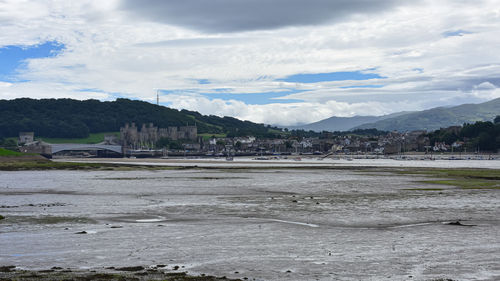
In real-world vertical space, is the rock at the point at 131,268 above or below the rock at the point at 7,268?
below

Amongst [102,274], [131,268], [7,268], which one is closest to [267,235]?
[131,268]

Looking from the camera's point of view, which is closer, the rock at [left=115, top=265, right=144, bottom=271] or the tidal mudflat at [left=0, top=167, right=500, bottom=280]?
the rock at [left=115, top=265, right=144, bottom=271]

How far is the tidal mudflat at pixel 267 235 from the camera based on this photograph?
18797 millimetres

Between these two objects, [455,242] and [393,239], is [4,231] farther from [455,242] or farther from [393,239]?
[455,242]

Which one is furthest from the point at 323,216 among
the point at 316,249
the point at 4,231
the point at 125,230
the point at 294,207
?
the point at 4,231

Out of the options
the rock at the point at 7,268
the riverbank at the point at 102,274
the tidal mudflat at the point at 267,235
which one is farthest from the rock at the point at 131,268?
the rock at the point at 7,268

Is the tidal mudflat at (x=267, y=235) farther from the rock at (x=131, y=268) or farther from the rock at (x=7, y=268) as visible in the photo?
the rock at (x=131, y=268)

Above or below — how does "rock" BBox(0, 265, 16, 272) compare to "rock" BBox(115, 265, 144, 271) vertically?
above

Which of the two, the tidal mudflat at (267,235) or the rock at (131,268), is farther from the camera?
the tidal mudflat at (267,235)

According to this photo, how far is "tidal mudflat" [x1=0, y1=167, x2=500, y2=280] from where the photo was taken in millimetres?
18797

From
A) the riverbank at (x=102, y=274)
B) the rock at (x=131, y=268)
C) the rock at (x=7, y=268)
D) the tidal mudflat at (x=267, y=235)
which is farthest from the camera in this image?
the tidal mudflat at (x=267, y=235)

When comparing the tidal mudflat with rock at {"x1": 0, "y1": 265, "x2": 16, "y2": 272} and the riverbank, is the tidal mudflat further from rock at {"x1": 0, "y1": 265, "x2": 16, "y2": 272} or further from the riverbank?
the riverbank

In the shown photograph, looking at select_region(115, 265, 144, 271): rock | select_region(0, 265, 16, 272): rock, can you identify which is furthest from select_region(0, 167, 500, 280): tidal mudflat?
select_region(115, 265, 144, 271): rock

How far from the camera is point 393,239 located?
24328 mm
